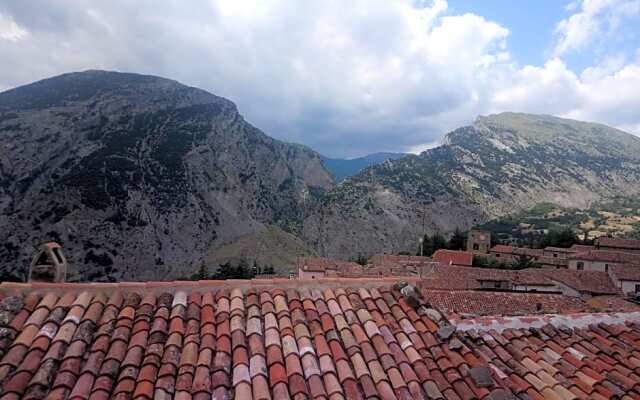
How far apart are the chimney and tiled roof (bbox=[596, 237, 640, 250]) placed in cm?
6417

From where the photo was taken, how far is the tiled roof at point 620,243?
52469mm

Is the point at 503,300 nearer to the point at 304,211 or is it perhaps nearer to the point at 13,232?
the point at 13,232

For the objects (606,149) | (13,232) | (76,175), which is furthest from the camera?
(606,149)

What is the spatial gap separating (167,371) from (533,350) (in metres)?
4.99

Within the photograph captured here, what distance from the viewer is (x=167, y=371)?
3.86 meters

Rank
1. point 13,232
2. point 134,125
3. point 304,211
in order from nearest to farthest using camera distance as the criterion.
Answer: point 13,232
point 134,125
point 304,211

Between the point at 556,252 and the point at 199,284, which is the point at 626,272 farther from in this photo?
the point at 199,284

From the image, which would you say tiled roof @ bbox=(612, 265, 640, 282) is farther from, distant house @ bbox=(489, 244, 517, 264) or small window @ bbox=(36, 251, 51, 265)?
small window @ bbox=(36, 251, 51, 265)

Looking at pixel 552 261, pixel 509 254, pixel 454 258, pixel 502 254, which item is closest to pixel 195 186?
pixel 454 258

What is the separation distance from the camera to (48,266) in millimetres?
5789

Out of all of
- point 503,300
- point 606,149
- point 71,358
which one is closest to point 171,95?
point 503,300

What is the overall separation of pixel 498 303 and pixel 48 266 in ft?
84.3

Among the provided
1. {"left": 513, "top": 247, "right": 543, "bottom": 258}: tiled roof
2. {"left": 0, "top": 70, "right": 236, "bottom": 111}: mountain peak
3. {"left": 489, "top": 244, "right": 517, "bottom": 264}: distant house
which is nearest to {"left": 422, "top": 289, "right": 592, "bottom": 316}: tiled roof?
{"left": 489, "top": 244, "right": 517, "bottom": 264}: distant house

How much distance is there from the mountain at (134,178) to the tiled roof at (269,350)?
68744 mm
